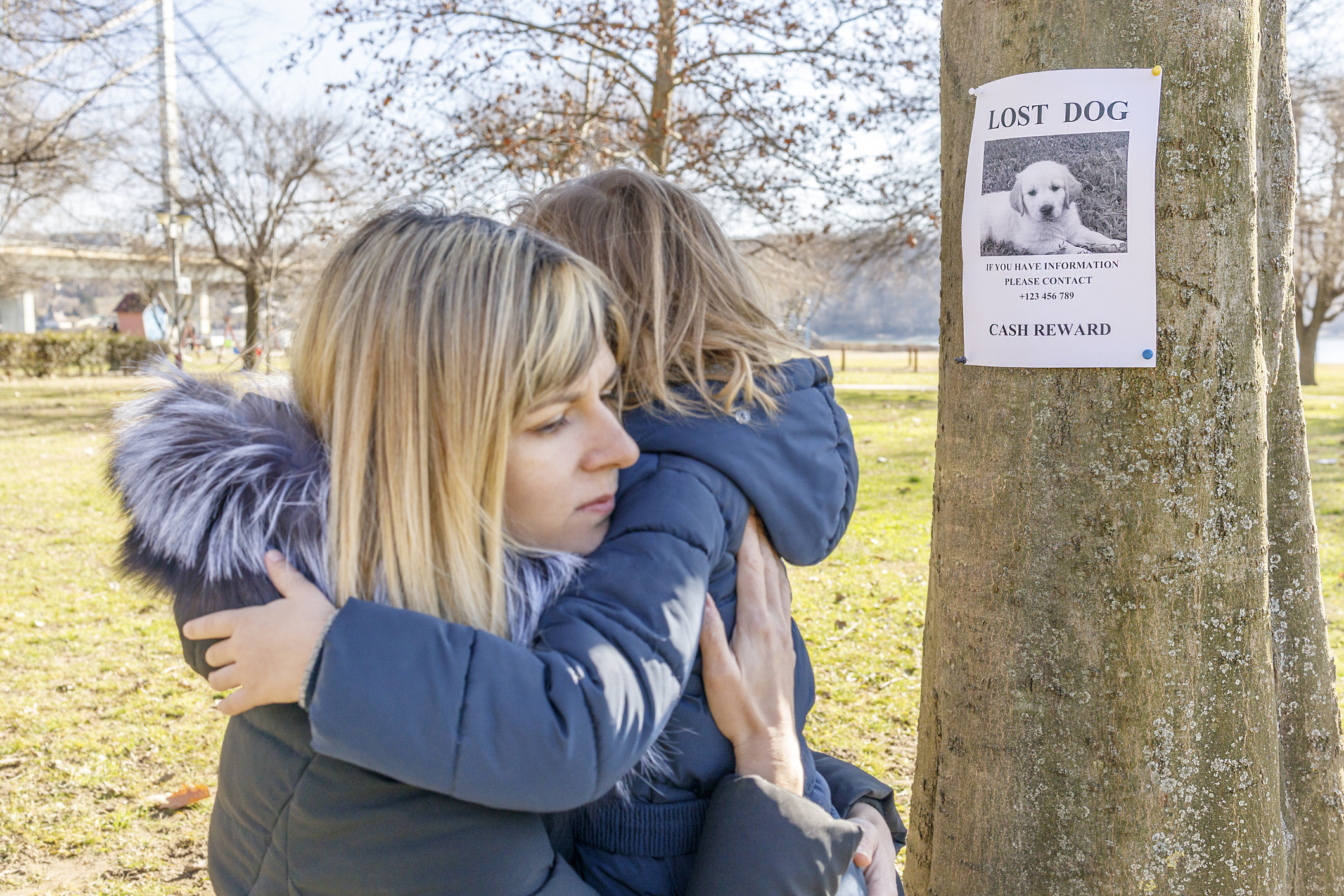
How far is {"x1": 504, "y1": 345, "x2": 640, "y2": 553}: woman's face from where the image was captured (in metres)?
1.52

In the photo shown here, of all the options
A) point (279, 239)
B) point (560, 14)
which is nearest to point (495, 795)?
point (560, 14)

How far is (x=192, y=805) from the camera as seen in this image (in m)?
3.62

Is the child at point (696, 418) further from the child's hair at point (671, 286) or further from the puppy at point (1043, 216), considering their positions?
the puppy at point (1043, 216)

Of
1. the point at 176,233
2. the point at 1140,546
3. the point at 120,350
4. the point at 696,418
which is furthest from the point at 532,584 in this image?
the point at 120,350

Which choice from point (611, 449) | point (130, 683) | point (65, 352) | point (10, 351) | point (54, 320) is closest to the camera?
point (611, 449)

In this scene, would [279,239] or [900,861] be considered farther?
[279,239]

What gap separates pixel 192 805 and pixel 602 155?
789 cm

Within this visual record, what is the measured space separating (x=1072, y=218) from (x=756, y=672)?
103cm

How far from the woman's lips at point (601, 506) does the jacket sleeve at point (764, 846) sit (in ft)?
1.59

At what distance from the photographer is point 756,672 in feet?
5.61

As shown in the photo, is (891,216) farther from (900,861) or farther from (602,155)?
(900,861)

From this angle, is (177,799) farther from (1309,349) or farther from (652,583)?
(1309,349)

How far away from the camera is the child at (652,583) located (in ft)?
4.02

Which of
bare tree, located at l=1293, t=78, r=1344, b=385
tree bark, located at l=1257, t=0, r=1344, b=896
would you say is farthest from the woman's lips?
bare tree, located at l=1293, t=78, r=1344, b=385
